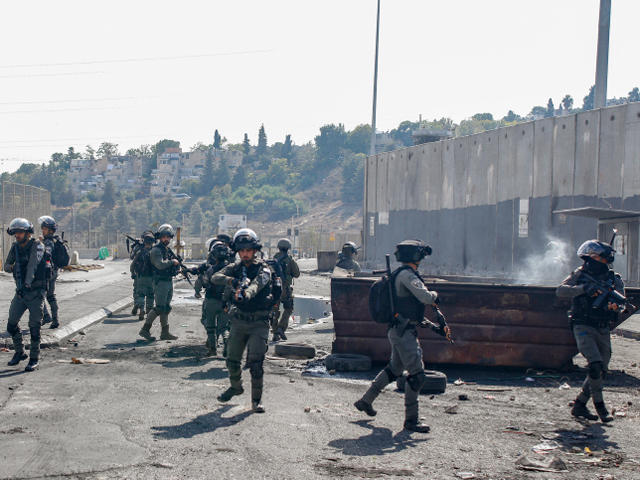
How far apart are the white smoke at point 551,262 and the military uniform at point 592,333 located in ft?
41.0

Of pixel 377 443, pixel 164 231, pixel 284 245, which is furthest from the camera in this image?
pixel 284 245

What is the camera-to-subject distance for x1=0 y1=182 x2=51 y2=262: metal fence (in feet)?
102

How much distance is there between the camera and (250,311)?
7234mm

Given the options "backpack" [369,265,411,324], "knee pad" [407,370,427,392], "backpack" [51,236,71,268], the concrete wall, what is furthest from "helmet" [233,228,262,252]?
the concrete wall

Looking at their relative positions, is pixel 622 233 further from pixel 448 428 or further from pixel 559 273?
pixel 448 428

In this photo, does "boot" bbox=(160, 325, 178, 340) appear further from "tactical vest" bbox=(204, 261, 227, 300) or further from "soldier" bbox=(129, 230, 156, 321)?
"tactical vest" bbox=(204, 261, 227, 300)

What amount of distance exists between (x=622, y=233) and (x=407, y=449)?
12.9m

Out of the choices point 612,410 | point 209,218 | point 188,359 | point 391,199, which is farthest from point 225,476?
point 209,218

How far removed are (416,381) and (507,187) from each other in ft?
57.5

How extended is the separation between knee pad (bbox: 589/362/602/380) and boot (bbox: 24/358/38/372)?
6.94 metres

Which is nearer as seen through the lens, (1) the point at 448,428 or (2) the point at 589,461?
(2) the point at 589,461

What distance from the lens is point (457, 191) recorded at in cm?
2628

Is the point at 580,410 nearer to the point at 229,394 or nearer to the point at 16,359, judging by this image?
the point at 229,394

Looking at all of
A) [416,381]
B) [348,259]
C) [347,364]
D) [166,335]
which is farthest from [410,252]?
[348,259]
